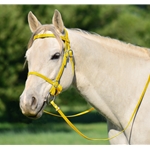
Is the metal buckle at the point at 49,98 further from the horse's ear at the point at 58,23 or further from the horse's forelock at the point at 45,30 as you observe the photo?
the horse's ear at the point at 58,23

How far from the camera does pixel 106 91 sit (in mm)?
4766

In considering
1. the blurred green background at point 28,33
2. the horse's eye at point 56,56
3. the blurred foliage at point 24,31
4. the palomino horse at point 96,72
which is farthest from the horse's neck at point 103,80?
the blurred green background at point 28,33

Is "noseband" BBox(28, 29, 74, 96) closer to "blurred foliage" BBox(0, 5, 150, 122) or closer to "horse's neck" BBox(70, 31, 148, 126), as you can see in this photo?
"horse's neck" BBox(70, 31, 148, 126)

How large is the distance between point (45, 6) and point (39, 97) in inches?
586

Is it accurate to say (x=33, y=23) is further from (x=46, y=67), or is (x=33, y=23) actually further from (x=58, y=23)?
(x=46, y=67)

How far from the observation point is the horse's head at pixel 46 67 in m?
4.28

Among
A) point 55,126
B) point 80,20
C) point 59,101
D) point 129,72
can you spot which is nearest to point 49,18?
point 80,20

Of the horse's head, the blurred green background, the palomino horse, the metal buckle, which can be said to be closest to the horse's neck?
the palomino horse

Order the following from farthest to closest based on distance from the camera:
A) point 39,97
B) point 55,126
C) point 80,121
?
1. point 80,121
2. point 55,126
3. point 39,97

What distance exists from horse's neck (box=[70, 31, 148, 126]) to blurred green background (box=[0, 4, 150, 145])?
10836 millimetres

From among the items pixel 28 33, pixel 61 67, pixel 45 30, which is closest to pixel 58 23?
pixel 45 30

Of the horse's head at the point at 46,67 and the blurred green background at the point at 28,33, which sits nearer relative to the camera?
the horse's head at the point at 46,67

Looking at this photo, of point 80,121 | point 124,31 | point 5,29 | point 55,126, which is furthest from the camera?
point 80,121

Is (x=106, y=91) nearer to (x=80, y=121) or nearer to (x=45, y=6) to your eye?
(x=45, y=6)
